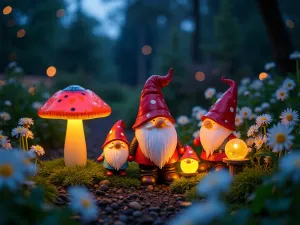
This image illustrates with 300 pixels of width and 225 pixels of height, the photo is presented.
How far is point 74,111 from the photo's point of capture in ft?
11.1

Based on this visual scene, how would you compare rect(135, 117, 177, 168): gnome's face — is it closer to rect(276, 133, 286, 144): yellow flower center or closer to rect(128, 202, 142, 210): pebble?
rect(128, 202, 142, 210): pebble

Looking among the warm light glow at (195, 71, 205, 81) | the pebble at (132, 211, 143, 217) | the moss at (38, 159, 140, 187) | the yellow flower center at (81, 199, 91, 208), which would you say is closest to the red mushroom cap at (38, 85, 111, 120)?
the moss at (38, 159, 140, 187)

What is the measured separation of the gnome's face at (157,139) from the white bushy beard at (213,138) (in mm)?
343

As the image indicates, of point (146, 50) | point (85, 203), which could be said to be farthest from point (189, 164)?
point (146, 50)

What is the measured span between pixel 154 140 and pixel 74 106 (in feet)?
2.84

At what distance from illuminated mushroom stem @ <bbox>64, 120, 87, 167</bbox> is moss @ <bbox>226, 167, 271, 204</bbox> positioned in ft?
5.43

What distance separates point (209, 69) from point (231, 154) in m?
6.98

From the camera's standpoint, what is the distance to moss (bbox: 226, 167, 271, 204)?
2.79m

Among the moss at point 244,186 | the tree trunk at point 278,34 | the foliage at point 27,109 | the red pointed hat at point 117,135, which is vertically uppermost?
the tree trunk at point 278,34

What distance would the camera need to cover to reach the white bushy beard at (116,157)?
347cm

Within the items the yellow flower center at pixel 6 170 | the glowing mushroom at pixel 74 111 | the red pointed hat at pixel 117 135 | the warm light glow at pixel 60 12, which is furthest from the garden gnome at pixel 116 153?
the warm light glow at pixel 60 12

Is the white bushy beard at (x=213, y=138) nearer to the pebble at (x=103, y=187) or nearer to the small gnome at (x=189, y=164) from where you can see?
the small gnome at (x=189, y=164)

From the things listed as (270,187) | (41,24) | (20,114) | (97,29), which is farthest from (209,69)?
(97,29)

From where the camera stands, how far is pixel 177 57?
37.7ft
